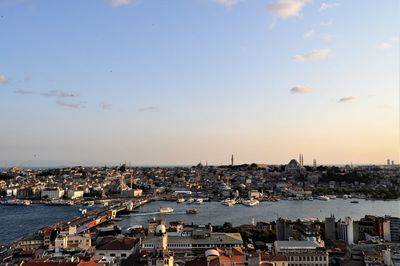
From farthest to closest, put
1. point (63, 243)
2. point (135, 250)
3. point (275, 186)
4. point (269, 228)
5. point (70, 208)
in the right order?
point (275, 186), point (70, 208), point (269, 228), point (63, 243), point (135, 250)

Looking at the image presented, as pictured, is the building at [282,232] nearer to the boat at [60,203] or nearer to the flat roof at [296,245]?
the flat roof at [296,245]

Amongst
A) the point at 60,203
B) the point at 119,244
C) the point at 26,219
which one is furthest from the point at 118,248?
the point at 60,203

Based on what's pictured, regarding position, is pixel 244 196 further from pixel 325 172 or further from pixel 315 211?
pixel 325 172

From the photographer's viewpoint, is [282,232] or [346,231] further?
[346,231]

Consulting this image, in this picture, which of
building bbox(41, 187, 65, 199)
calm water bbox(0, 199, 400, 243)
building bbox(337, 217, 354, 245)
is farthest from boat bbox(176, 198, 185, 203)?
building bbox(337, 217, 354, 245)

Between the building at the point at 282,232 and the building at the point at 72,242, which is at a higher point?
the building at the point at 282,232

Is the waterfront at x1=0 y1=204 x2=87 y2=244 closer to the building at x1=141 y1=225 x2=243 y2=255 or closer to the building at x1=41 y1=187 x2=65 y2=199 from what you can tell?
the building at x1=41 y1=187 x2=65 y2=199

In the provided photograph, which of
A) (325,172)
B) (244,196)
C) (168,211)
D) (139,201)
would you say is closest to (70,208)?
(139,201)

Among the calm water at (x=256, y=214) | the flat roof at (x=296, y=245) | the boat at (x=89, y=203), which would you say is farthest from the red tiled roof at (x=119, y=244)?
the boat at (x=89, y=203)

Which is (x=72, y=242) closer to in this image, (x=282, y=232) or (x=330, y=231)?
(x=282, y=232)
